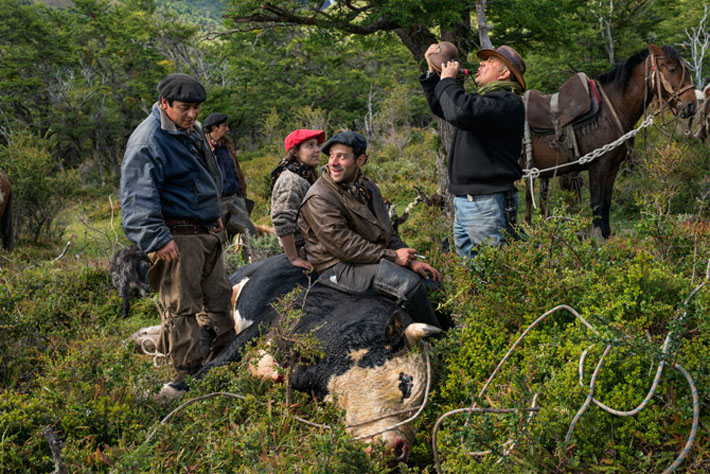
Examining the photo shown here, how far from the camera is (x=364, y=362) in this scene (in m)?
2.94

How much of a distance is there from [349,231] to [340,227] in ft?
0.23

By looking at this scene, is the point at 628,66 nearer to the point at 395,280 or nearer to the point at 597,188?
the point at 597,188

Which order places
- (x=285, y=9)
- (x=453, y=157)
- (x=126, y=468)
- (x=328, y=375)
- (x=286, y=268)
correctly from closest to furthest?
(x=126, y=468) → (x=328, y=375) → (x=453, y=157) → (x=286, y=268) → (x=285, y=9)

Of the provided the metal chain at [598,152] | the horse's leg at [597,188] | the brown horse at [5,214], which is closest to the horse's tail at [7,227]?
the brown horse at [5,214]

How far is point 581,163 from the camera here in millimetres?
6219

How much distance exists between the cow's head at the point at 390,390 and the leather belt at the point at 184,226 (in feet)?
5.05

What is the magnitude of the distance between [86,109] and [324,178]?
25119 millimetres

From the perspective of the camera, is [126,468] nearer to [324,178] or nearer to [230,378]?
[230,378]

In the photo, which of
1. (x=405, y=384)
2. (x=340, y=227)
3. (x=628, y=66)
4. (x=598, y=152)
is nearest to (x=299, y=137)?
(x=340, y=227)

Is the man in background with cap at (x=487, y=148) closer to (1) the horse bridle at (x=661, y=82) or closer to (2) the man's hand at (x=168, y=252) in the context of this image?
(2) the man's hand at (x=168, y=252)

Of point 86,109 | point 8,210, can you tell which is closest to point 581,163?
point 8,210

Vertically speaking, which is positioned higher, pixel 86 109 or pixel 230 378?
pixel 230 378

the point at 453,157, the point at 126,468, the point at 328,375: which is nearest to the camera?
the point at 126,468

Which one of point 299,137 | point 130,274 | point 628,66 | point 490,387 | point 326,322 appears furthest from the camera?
point 130,274
